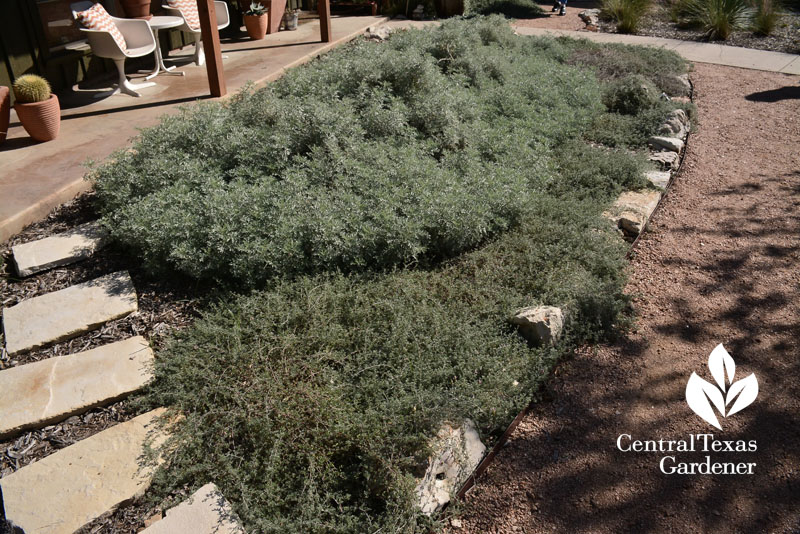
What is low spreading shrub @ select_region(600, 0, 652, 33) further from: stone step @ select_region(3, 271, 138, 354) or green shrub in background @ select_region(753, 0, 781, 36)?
stone step @ select_region(3, 271, 138, 354)

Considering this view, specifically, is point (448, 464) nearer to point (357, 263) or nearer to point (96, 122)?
point (357, 263)

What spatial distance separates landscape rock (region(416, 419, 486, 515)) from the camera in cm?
247

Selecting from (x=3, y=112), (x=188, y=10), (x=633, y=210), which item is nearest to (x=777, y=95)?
(x=633, y=210)

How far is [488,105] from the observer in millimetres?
5590

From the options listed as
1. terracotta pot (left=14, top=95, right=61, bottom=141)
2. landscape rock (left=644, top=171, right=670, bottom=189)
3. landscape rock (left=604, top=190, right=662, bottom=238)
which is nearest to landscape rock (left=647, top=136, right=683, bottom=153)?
landscape rock (left=644, top=171, right=670, bottom=189)

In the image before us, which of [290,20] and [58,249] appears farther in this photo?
[290,20]

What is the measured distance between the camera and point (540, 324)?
3.12 meters

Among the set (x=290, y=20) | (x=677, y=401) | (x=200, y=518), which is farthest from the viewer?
(x=290, y=20)

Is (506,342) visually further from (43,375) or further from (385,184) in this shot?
(43,375)

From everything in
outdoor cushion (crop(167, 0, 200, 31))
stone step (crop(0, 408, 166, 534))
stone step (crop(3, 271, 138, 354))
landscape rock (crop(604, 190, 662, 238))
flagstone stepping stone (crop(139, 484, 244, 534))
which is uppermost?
outdoor cushion (crop(167, 0, 200, 31))

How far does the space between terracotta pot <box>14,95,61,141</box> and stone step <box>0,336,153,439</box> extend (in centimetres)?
283

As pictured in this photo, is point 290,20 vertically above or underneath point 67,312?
above

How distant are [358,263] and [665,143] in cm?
365

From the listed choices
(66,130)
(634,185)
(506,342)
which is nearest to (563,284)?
(506,342)
